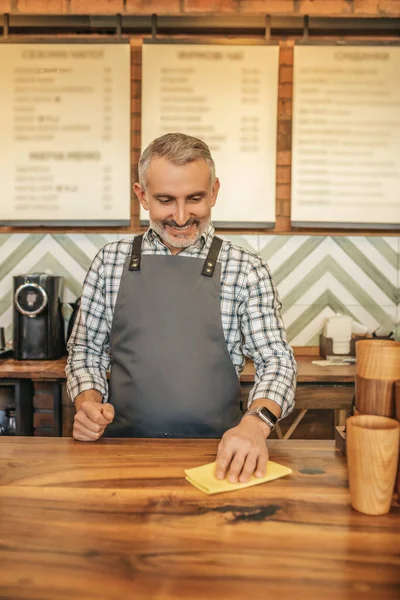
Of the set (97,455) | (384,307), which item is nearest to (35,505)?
(97,455)

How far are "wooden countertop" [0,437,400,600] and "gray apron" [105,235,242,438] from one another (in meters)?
0.41

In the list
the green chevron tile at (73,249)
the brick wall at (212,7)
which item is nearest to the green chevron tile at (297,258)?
the green chevron tile at (73,249)

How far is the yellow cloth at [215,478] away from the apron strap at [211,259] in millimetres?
772

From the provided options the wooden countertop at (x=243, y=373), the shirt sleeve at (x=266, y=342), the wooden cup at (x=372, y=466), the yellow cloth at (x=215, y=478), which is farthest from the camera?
the wooden countertop at (x=243, y=373)

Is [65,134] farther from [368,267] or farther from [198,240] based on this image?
[368,267]

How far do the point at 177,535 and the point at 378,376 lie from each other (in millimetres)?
550

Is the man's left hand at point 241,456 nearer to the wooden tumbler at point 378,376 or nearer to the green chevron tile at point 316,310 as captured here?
the wooden tumbler at point 378,376

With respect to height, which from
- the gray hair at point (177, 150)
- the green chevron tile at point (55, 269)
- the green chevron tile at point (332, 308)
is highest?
the gray hair at point (177, 150)

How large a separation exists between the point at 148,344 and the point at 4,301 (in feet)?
5.78

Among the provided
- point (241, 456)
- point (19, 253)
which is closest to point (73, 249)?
point (19, 253)

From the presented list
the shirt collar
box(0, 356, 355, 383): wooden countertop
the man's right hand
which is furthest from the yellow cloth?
box(0, 356, 355, 383): wooden countertop

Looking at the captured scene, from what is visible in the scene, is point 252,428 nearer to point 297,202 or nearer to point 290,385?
point 290,385

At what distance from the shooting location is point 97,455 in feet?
4.90

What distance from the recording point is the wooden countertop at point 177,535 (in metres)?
0.91
